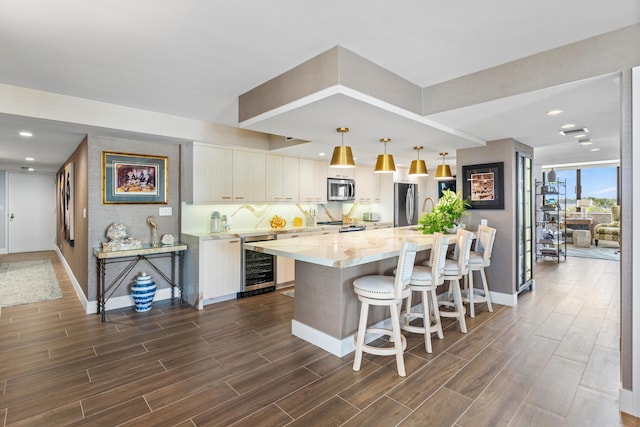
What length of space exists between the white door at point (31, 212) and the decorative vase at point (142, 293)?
274 inches

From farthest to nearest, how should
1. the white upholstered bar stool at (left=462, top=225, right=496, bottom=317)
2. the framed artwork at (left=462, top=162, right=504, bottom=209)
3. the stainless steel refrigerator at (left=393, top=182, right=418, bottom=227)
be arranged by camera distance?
the stainless steel refrigerator at (left=393, top=182, right=418, bottom=227) < the framed artwork at (left=462, top=162, right=504, bottom=209) < the white upholstered bar stool at (left=462, top=225, right=496, bottom=317)

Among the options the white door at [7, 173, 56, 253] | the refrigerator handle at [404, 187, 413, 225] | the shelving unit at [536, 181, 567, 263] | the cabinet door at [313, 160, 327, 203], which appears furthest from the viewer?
the white door at [7, 173, 56, 253]

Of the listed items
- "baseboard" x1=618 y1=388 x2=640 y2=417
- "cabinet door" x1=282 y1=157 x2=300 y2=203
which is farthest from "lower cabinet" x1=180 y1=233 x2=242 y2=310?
"baseboard" x1=618 y1=388 x2=640 y2=417

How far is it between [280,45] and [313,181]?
385 centimetres

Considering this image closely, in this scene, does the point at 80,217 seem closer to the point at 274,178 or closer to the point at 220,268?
the point at 220,268

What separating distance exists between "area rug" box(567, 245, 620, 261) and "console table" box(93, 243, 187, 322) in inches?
348

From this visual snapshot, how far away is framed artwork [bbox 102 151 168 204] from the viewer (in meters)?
4.04

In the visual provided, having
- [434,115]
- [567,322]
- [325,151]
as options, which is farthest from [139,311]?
[567,322]

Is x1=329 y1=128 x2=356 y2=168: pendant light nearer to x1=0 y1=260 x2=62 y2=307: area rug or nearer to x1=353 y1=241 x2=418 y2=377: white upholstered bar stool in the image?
x1=353 y1=241 x2=418 y2=377: white upholstered bar stool

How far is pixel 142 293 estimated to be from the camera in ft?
13.0

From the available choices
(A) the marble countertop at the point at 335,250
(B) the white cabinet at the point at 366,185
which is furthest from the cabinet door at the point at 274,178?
(B) the white cabinet at the point at 366,185

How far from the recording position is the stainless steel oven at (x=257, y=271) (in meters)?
4.64

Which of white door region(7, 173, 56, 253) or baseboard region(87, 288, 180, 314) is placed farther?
white door region(7, 173, 56, 253)

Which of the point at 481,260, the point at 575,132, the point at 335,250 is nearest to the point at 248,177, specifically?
the point at 335,250
